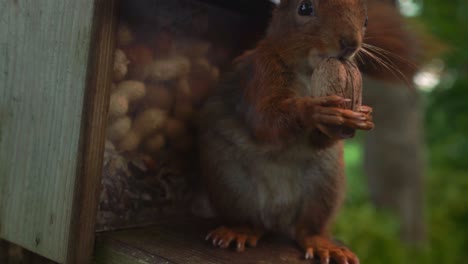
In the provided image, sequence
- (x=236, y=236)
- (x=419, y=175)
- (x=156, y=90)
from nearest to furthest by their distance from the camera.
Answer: (x=236, y=236) < (x=156, y=90) < (x=419, y=175)

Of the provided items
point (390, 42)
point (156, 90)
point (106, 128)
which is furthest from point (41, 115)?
point (390, 42)

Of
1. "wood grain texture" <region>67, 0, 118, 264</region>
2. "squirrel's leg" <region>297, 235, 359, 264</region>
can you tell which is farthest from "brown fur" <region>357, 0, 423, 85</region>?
"wood grain texture" <region>67, 0, 118, 264</region>

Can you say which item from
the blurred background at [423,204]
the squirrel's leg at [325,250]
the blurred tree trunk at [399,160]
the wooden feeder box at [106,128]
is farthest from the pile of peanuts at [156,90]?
the blurred tree trunk at [399,160]

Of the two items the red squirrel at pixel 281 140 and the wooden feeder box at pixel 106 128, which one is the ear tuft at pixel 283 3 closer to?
the red squirrel at pixel 281 140

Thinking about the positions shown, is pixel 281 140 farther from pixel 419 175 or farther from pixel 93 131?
pixel 419 175

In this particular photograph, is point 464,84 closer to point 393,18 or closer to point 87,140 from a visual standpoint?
point 393,18

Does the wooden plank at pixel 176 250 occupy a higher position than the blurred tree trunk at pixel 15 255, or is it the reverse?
the wooden plank at pixel 176 250

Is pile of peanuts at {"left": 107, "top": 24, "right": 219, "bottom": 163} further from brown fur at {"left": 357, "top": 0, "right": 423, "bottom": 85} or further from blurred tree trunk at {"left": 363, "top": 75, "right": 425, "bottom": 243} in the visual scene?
blurred tree trunk at {"left": 363, "top": 75, "right": 425, "bottom": 243}
